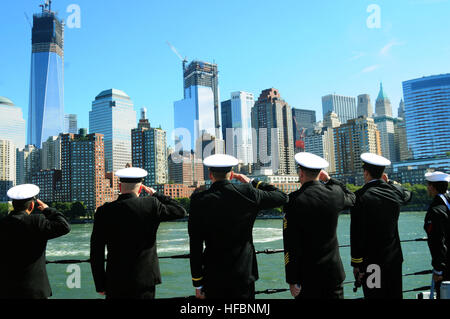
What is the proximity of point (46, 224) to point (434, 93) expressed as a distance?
21313 centimetres

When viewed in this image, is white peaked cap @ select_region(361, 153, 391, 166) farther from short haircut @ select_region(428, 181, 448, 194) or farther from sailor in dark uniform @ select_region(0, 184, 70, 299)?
sailor in dark uniform @ select_region(0, 184, 70, 299)

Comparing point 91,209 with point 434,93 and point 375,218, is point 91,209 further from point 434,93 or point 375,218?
point 434,93

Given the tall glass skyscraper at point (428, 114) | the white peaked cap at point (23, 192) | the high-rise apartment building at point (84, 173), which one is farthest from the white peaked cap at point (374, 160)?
the tall glass skyscraper at point (428, 114)

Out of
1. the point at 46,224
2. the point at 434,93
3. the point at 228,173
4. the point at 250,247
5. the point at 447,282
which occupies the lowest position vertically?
the point at 447,282

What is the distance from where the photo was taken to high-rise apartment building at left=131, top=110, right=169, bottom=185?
553ft

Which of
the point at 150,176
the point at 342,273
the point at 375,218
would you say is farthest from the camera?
the point at 150,176

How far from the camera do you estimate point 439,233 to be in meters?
5.29

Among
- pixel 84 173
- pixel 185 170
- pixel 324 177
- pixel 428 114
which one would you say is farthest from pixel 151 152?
pixel 324 177

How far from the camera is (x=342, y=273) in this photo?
15.0 feet

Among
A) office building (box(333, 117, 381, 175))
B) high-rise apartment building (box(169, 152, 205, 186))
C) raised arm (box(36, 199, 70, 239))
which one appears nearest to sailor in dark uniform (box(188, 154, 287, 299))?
raised arm (box(36, 199, 70, 239))

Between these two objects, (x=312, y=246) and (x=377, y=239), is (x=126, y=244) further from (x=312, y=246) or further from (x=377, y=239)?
(x=377, y=239)

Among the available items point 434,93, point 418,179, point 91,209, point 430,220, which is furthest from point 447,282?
point 434,93

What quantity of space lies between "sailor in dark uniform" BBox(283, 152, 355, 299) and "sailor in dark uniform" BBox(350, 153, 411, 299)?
0.48m
